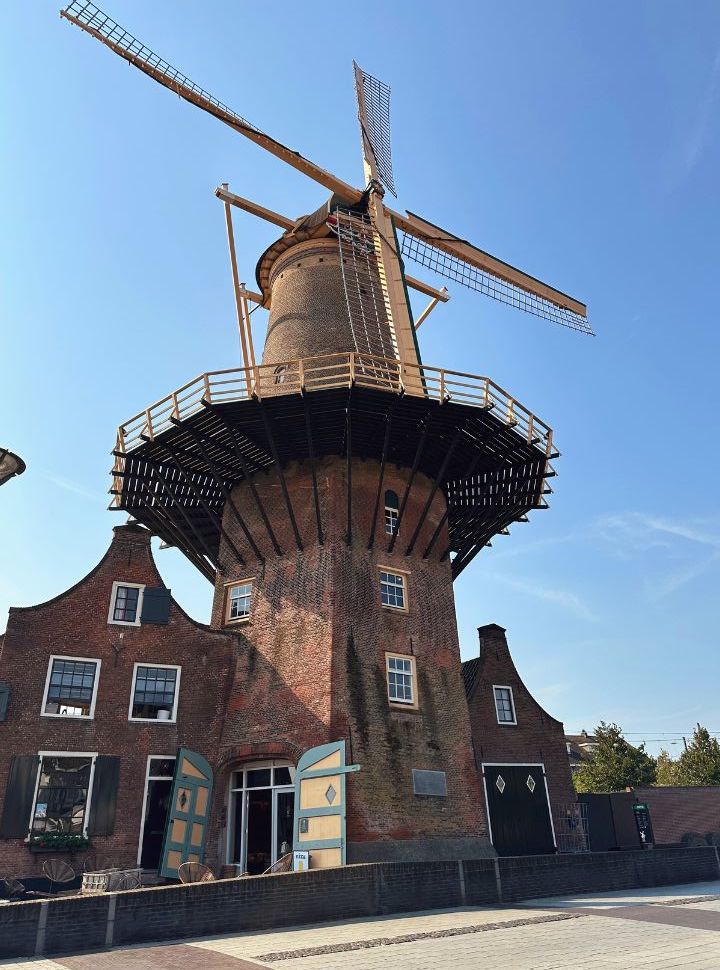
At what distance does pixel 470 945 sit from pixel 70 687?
35.4 ft

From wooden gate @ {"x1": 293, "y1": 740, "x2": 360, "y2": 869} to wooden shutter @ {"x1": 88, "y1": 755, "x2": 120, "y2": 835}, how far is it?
13.4ft

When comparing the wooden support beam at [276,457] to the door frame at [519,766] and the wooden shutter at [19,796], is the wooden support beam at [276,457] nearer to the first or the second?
the wooden shutter at [19,796]

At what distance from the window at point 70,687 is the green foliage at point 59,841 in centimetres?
245

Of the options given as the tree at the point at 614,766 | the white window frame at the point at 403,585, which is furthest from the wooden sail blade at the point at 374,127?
the tree at the point at 614,766

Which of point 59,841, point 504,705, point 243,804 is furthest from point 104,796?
point 504,705

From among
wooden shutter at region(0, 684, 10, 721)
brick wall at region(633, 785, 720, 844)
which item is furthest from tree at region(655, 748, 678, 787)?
wooden shutter at region(0, 684, 10, 721)

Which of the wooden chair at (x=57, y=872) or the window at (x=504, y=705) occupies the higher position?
the window at (x=504, y=705)

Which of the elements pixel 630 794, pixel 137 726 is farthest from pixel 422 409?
pixel 630 794

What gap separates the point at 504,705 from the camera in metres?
22.3

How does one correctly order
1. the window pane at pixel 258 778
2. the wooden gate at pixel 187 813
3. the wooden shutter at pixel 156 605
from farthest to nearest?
the wooden shutter at pixel 156 605
the window pane at pixel 258 778
the wooden gate at pixel 187 813

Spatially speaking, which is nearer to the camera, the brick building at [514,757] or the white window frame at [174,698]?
the white window frame at [174,698]

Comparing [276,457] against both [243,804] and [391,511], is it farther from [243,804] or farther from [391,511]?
[243,804]

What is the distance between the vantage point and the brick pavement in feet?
26.0

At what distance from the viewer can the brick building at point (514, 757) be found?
2033 cm
